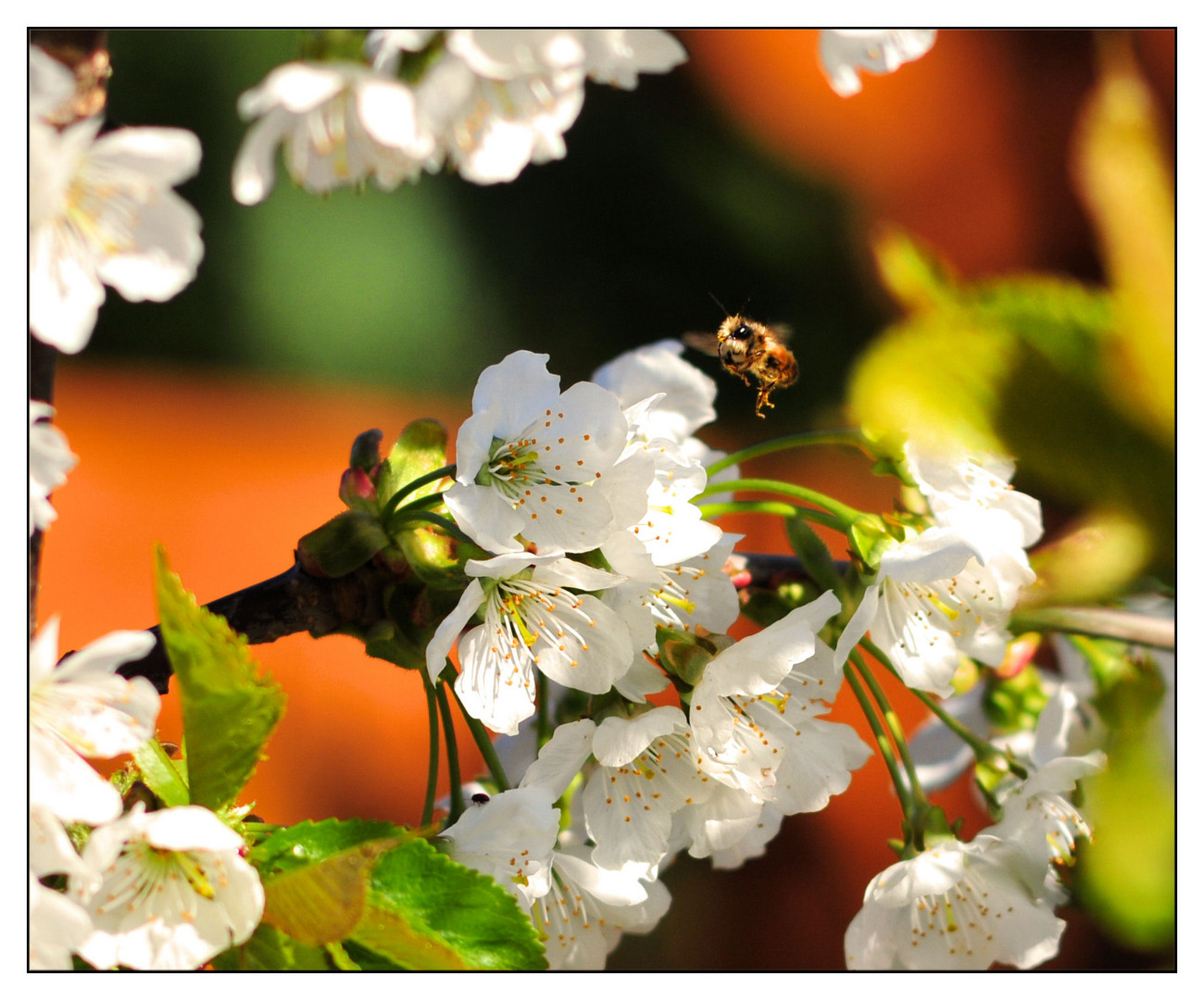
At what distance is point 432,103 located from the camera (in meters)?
0.53

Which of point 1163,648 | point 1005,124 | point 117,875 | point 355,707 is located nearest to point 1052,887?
point 1163,648

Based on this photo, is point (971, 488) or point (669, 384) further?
point (669, 384)

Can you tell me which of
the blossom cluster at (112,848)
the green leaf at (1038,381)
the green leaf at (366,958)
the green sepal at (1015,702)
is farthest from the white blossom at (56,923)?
the green sepal at (1015,702)

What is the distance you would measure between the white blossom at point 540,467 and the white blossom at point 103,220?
Result: 18cm

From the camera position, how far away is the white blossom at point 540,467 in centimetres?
52

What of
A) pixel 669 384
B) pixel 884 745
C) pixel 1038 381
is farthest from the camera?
pixel 669 384

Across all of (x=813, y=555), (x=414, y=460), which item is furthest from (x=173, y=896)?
(x=813, y=555)

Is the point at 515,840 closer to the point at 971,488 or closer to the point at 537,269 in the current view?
the point at 971,488

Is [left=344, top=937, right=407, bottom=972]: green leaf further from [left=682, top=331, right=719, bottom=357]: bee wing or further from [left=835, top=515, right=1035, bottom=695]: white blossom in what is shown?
[left=682, top=331, right=719, bottom=357]: bee wing

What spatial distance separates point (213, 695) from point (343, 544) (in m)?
0.12

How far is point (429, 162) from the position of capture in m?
0.58

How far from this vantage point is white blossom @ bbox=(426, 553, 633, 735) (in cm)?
53

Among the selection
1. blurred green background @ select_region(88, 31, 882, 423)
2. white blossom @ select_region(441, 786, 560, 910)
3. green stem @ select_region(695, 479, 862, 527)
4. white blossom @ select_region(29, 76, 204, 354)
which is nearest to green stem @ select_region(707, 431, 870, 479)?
green stem @ select_region(695, 479, 862, 527)
